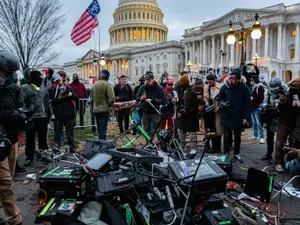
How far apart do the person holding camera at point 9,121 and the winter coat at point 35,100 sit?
1552mm

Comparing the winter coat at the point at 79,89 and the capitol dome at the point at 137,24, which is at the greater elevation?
the capitol dome at the point at 137,24

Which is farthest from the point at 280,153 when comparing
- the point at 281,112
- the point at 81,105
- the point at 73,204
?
the point at 81,105

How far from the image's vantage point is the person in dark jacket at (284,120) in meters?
4.86

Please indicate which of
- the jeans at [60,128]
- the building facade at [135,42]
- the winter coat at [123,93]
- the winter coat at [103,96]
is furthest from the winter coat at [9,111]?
the building facade at [135,42]

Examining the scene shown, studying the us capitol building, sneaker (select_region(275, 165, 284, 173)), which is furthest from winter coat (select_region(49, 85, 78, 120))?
the us capitol building

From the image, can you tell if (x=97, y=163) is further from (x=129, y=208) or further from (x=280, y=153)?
(x=280, y=153)

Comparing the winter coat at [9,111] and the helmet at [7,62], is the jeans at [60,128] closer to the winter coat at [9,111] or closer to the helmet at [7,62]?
the winter coat at [9,111]

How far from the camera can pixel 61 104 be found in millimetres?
6277

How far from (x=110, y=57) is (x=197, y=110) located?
81563 millimetres

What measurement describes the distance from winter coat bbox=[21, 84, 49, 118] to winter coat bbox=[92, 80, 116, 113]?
1.33 metres

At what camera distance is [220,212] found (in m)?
2.77

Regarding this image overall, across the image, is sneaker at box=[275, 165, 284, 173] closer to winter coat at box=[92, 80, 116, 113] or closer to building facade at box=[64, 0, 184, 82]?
winter coat at box=[92, 80, 116, 113]

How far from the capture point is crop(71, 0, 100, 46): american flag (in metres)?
15.5

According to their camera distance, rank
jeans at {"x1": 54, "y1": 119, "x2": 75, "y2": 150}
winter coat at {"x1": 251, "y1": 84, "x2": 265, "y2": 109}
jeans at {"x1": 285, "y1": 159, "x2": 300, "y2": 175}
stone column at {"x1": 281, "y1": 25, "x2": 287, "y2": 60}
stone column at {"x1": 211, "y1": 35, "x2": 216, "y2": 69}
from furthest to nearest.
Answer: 1. stone column at {"x1": 211, "y1": 35, "x2": 216, "y2": 69}
2. stone column at {"x1": 281, "y1": 25, "x2": 287, "y2": 60}
3. winter coat at {"x1": 251, "y1": 84, "x2": 265, "y2": 109}
4. jeans at {"x1": 54, "y1": 119, "x2": 75, "y2": 150}
5. jeans at {"x1": 285, "y1": 159, "x2": 300, "y2": 175}
